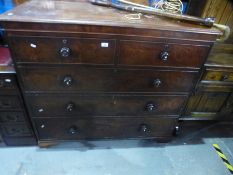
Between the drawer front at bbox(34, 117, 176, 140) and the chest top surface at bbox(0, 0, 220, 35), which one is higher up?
the chest top surface at bbox(0, 0, 220, 35)

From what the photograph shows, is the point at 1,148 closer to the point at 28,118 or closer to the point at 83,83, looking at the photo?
the point at 28,118

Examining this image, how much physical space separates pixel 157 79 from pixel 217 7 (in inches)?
31.0

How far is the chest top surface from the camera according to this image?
975 millimetres

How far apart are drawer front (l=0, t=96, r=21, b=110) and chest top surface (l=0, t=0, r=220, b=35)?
23.5 inches

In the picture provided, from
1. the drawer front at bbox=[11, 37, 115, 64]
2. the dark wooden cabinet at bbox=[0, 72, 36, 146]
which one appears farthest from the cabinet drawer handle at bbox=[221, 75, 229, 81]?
the dark wooden cabinet at bbox=[0, 72, 36, 146]

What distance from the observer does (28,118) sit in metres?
1.43

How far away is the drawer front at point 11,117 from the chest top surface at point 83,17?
75 cm

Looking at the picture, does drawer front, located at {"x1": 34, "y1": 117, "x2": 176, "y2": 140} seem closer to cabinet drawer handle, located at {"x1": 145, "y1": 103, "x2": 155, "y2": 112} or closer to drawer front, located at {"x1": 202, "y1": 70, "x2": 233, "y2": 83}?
cabinet drawer handle, located at {"x1": 145, "y1": 103, "x2": 155, "y2": 112}

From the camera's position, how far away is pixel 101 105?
1.36 m

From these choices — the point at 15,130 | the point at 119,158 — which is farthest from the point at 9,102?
the point at 119,158

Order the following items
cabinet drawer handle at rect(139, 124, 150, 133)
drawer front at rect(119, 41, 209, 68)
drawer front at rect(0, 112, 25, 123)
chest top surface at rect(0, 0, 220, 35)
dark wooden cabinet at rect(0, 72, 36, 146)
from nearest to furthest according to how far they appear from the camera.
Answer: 1. chest top surface at rect(0, 0, 220, 35)
2. drawer front at rect(119, 41, 209, 68)
3. dark wooden cabinet at rect(0, 72, 36, 146)
4. drawer front at rect(0, 112, 25, 123)
5. cabinet drawer handle at rect(139, 124, 150, 133)

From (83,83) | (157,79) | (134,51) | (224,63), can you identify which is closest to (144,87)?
(157,79)

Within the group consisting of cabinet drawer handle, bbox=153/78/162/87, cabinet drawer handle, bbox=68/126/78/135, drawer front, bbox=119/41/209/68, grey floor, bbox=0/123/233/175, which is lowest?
grey floor, bbox=0/123/233/175

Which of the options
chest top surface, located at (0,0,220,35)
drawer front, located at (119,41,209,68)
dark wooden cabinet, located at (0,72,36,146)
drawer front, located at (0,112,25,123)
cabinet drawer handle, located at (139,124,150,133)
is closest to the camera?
chest top surface, located at (0,0,220,35)
